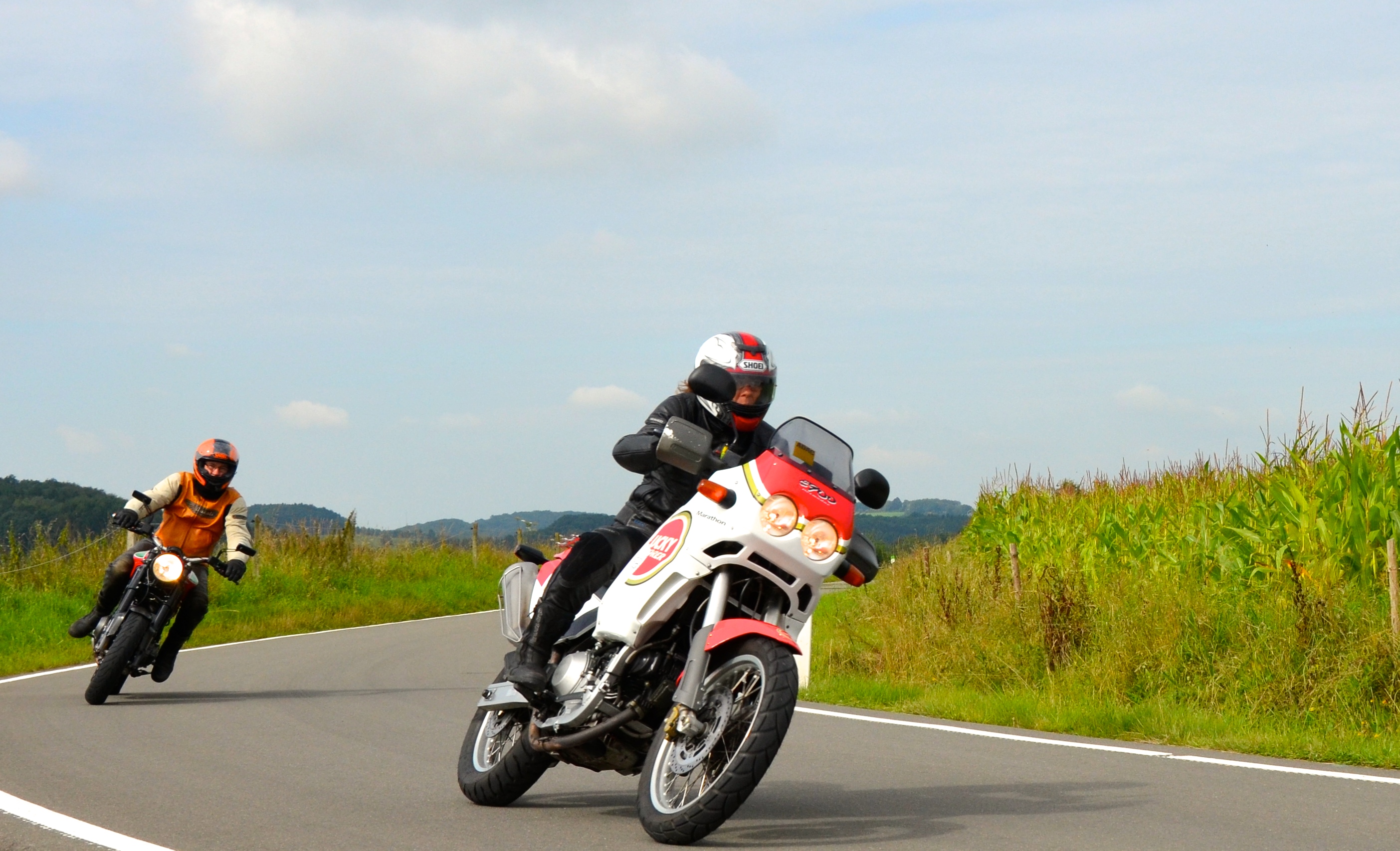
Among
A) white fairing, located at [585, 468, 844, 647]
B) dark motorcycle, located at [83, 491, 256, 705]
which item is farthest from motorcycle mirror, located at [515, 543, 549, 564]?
dark motorcycle, located at [83, 491, 256, 705]

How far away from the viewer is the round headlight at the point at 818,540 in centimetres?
621

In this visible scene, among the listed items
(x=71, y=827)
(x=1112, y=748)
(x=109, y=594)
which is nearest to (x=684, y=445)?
(x=71, y=827)

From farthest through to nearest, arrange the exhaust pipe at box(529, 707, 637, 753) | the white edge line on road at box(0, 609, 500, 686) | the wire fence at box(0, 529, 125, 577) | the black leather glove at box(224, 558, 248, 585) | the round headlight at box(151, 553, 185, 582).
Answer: the wire fence at box(0, 529, 125, 577) < the white edge line on road at box(0, 609, 500, 686) < the black leather glove at box(224, 558, 248, 585) < the round headlight at box(151, 553, 185, 582) < the exhaust pipe at box(529, 707, 637, 753)

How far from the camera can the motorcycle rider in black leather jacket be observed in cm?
686

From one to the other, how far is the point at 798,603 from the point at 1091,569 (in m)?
9.99

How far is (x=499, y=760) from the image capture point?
7.28 metres

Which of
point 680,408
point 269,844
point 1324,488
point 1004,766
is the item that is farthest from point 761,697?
point 1324,488

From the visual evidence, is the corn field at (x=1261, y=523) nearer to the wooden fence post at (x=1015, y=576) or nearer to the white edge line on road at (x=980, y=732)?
the wooden fence post at (x=1015, y=576)

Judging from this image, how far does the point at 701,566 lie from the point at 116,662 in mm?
7879

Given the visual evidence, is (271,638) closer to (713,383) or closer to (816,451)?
(816,451)

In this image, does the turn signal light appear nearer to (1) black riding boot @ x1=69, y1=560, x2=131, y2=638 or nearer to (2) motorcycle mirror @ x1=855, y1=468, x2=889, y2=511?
(2) motorcycle mirror @ x1=855, y1=468, x2=889, y2=511

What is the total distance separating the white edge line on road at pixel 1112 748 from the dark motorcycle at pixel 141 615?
5417 mm

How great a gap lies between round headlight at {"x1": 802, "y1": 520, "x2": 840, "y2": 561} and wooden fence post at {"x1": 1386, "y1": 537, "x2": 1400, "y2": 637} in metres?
6.24

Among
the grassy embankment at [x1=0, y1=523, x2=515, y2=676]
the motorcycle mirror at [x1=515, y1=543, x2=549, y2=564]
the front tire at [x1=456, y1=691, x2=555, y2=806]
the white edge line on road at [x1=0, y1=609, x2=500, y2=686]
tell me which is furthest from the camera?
the grassy embankment at [x1=0, y1=523, x2=515, y2=676]
